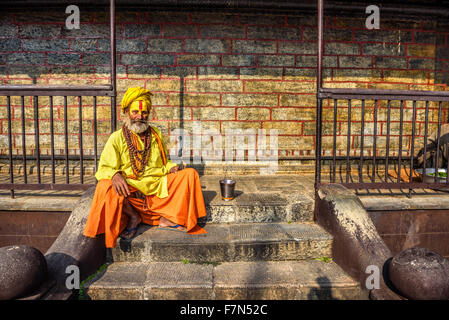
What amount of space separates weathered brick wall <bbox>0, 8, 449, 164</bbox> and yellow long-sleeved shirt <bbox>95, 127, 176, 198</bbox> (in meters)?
2.04

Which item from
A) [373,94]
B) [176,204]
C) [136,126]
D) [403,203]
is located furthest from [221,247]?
Result: [373,94]

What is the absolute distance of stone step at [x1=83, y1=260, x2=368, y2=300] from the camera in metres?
2.36

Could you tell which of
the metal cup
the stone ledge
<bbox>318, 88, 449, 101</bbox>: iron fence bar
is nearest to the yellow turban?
the metal cup

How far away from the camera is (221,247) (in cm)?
279

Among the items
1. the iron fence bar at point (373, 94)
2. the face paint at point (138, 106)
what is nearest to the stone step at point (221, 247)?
the face paint at point (138, 106)

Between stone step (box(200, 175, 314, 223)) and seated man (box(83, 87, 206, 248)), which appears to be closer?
seated man (box(83, 87, 206, 248))

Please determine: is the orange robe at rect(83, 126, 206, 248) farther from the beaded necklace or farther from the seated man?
the beaded necklace

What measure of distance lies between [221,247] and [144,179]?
1.07m

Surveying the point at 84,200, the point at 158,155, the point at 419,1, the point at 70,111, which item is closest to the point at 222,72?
the point at 158,155

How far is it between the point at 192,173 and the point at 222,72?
8.81 feet

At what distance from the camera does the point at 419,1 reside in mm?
4957

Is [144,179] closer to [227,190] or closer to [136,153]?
[136,153]

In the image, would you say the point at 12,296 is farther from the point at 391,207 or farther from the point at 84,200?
the point at 391,207

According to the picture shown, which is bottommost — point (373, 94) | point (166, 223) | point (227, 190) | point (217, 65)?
point (166, 223)
